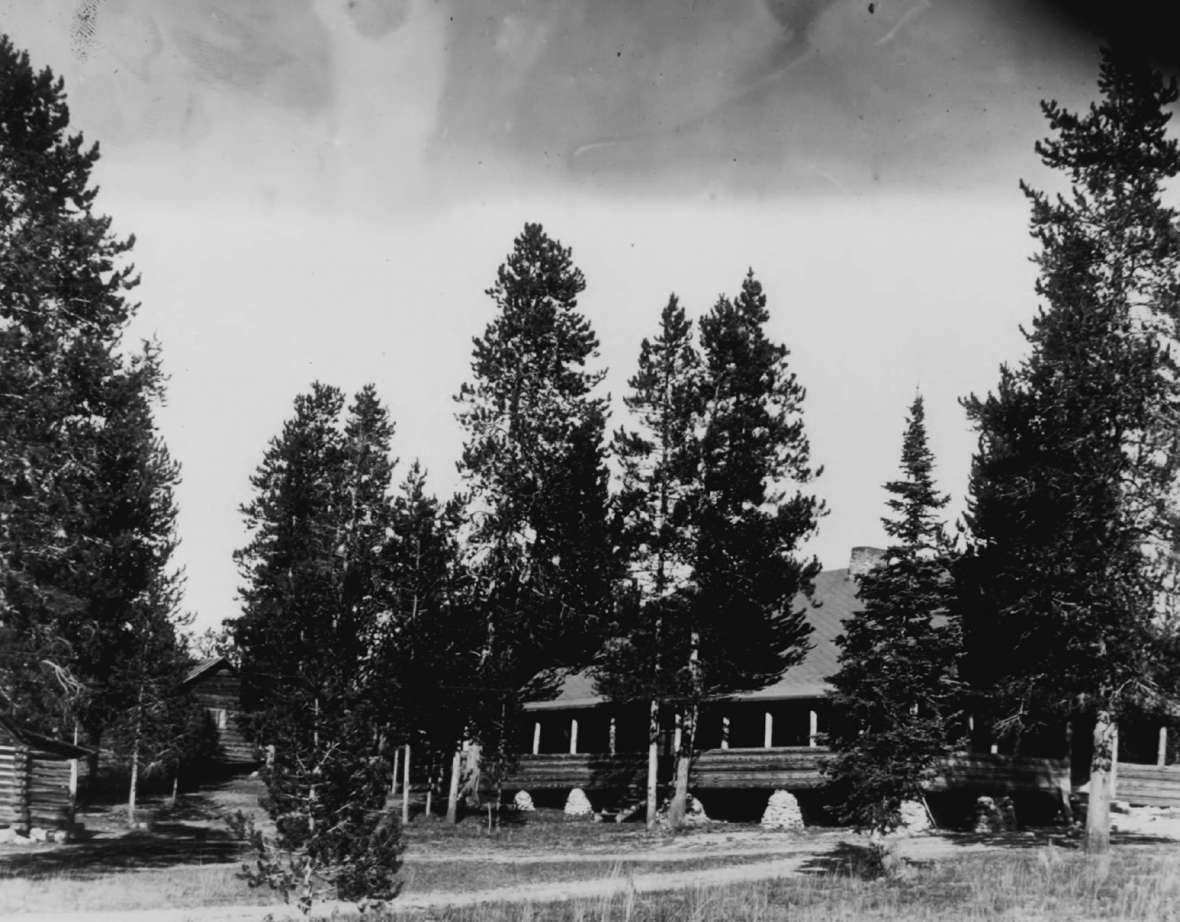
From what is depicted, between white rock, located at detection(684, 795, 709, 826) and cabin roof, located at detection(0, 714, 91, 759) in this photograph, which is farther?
white rock, located at detection(684, 795, 709, 826)

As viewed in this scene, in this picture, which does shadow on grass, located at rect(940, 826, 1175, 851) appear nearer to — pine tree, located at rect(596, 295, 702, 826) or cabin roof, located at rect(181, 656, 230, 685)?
pine tree, located at rect(596, 295, 702, 826)

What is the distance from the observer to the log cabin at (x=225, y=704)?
52656 millimetres

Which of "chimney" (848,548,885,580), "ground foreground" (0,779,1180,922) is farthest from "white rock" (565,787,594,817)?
"chimney" (848,548,885,580)

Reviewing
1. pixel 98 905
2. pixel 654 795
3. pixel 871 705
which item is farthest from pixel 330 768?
pixel 654 795

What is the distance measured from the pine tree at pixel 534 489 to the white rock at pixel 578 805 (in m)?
3.16

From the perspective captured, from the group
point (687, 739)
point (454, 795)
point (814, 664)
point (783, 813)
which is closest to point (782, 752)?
point (783, 813)

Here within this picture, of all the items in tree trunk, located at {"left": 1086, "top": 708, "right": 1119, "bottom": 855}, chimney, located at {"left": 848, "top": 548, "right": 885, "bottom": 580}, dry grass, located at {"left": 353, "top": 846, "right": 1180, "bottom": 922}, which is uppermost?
chimney, located at {"left": 848, "top": 548, "right": 885, "bottom": 580}

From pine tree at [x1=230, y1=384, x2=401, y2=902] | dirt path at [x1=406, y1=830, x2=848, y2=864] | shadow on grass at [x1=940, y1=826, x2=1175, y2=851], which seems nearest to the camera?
pine tree at [x1=230, y1=384, x2=401, y2=902]

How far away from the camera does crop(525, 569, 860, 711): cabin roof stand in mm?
32062

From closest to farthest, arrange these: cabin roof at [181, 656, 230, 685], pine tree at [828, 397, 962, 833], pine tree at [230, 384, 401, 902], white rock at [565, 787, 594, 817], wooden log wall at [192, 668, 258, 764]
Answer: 1. pine tree at [230, 384, 401, 902]
2. pine tree at [828, 397, 962, 833]
3. white rock at [565, 787, 594, 817]
4. cabin roof at [181, 656, 230, 685]
5. wooden log wall at [192, 668, 258, 764]

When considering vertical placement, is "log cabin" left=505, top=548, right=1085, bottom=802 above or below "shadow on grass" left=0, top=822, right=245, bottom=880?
above

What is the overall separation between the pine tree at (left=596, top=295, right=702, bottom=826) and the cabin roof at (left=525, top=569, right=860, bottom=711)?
6.99 ft

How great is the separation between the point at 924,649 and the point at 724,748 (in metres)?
15.5

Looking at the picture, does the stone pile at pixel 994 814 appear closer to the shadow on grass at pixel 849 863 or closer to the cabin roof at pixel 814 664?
the cabin roof at pixel 814 664
